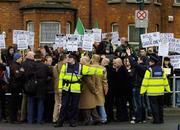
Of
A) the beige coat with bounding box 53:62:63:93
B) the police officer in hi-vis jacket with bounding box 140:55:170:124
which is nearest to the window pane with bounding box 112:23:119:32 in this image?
the police officer in hi-vis jacket with bounding box 140:55:170:124

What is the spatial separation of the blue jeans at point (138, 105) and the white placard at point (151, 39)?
3.04 m

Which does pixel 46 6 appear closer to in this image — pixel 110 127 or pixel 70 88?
pixel 70 88

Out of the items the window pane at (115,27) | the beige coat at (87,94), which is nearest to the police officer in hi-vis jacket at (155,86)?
the beige coat at (87,94)

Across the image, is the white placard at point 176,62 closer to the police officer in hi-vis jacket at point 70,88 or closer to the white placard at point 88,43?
the white placard at point 88,43

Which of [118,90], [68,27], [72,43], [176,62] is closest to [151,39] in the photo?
[176,62]

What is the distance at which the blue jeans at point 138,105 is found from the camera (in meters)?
18.5

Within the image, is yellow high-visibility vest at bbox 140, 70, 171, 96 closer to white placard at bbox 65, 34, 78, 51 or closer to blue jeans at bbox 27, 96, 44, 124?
blue jeans at bbox 27, 96, 44, 124

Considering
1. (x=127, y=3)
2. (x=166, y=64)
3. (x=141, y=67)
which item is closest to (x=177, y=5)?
(x=127, y=3)

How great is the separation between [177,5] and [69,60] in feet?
60.9

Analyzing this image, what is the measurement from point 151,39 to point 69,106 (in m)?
5.16

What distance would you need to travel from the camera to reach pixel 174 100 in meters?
20.8

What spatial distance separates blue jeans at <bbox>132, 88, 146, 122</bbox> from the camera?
60.7ft

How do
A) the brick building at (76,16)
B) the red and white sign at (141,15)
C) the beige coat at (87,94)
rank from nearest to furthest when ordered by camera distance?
the beige coat at (87,94)
the red and white sign at (141,15)
the brick building at (76,16)

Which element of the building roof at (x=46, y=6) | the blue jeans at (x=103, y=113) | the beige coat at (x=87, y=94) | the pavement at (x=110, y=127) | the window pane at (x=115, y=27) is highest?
the building roof at (x=46, y=6)
